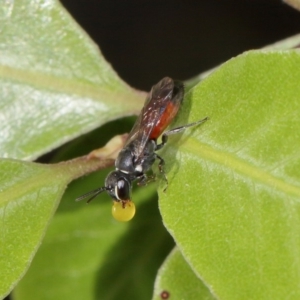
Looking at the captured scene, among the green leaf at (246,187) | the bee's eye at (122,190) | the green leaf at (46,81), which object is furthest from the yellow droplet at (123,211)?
the green leaf at (46,81)

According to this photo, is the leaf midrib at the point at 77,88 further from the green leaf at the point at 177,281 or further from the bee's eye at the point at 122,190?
the green leaf at the point at 177,281

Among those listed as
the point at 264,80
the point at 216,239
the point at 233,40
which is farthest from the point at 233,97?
the point at 233,40

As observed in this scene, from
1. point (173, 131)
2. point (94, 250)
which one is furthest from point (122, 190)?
point (94, 250)

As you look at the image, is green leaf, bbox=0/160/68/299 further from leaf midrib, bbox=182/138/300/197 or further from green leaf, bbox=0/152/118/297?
leaf midrib, bbox=182/138/300/197

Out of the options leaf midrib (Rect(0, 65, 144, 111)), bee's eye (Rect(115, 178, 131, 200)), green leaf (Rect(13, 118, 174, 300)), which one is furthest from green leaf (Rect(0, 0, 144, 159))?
green leaf (Rect(13, 118, 174, 300))

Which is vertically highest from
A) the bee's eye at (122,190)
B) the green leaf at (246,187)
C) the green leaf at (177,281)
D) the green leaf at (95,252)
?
the green leaf at (246,187)

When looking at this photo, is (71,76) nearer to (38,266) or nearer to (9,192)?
(9,192)
